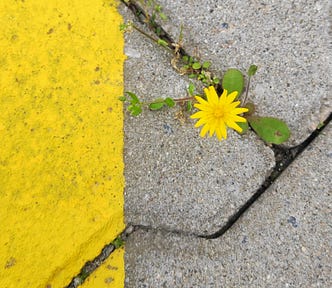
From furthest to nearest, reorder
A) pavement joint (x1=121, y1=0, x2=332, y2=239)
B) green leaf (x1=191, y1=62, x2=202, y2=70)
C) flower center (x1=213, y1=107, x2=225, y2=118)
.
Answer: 1. green leaf (x1=191, y1=62, x2=202, y2=70)
2. pavement joint (x1=121, y1=0, x2=332, y2=239)
3. flower center (x1=213, y1=107, x2=225, y2=118)

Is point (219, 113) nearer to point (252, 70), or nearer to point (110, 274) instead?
point (252, 70)

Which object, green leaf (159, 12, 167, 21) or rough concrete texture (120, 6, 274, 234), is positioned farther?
green leaf (159, 12, 167, 21)

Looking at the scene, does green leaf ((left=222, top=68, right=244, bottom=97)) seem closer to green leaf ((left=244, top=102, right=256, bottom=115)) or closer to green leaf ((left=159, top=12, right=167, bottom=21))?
green leaf ((left=244, top=102, right=256, bottom=115))

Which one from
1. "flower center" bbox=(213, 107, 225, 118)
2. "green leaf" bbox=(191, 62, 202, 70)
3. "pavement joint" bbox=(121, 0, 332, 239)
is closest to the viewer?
"flower center" bbox=(213, 107, 225, 118)

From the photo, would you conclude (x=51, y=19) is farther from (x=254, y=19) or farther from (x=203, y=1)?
(x=254, y=19)

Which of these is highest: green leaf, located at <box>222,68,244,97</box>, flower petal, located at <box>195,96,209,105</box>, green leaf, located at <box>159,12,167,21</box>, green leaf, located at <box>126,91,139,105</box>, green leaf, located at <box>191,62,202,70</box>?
green leaf, located at <box>159,12,167,21</box>

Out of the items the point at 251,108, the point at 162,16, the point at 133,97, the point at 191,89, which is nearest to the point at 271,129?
the point at 251,108

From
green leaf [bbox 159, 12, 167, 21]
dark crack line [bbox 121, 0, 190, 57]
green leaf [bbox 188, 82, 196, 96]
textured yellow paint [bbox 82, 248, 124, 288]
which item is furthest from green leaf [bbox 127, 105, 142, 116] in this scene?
textured yellow paint [bbox 82, 248, 124, 288]
